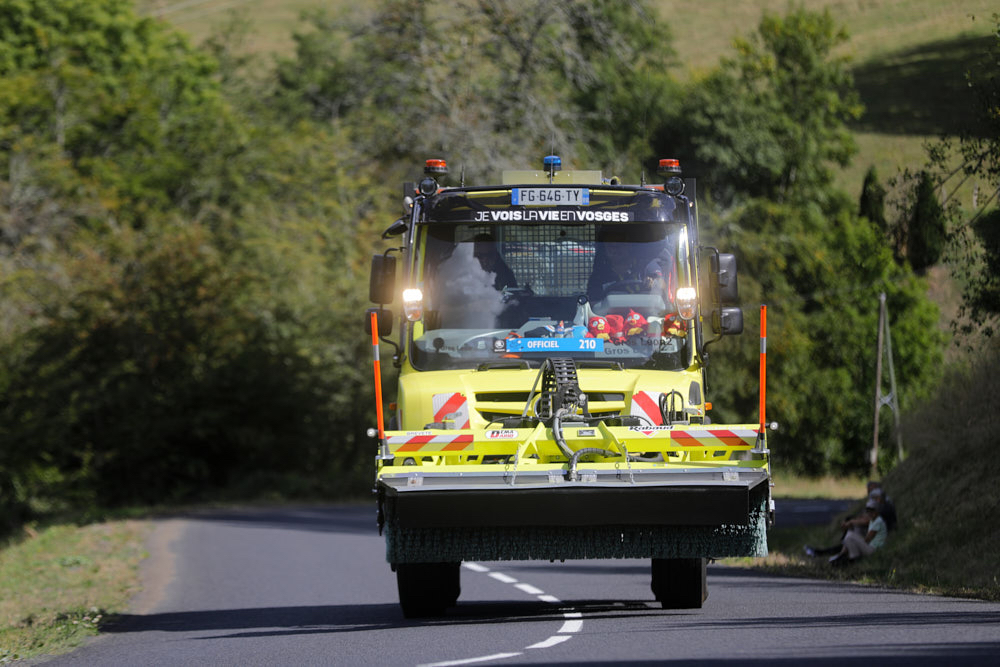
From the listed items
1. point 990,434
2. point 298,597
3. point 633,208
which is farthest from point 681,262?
point 990,434

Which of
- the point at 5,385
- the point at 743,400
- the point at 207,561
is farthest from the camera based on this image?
the point at 743,400

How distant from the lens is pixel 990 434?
18656 millimetres

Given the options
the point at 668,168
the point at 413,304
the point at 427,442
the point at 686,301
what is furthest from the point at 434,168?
the point at 427,442

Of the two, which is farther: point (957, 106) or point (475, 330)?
point (957, 106)

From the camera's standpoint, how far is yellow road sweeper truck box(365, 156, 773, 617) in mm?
10672

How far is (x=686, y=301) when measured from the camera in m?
12.2

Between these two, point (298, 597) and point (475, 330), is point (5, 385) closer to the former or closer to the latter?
point (298, 597)

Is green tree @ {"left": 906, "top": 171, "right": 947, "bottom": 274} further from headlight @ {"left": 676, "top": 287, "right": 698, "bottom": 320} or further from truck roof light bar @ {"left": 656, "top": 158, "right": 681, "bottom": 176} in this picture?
headlight @ {"left": 676, "top": 287, "right": 698, "bottom": 320}

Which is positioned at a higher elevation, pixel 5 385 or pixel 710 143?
pixel 710 143

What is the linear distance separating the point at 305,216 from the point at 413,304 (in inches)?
1648

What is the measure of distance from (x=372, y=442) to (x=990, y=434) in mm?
30618

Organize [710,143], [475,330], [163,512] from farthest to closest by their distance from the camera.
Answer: [710,143] < [163,512] < [475,330]

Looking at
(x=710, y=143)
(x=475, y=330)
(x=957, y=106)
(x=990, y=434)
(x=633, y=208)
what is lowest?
(x=990, y=434)

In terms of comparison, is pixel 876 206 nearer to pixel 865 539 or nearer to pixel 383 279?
pixel 865 539
